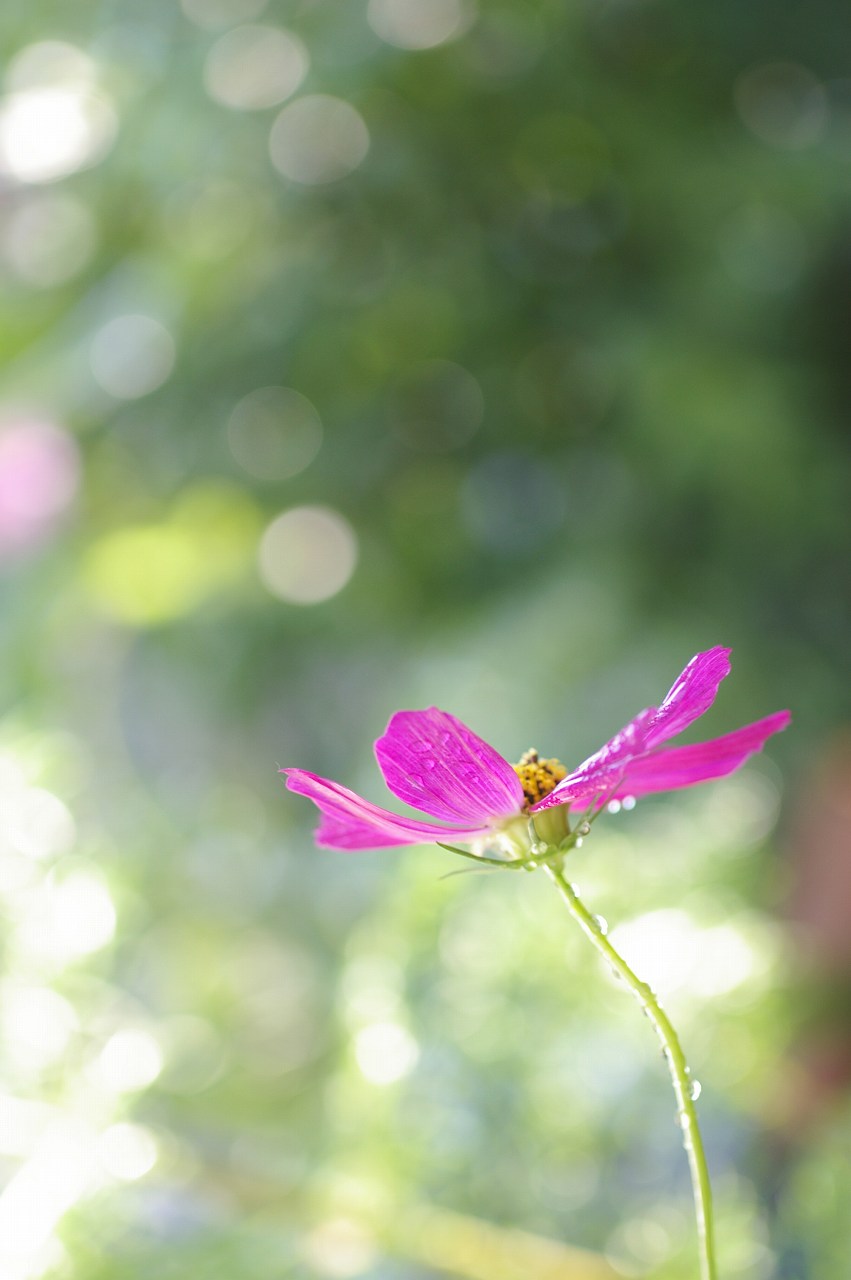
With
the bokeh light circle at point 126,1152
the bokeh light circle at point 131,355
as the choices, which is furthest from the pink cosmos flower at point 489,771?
the bokeh light circle at point 131,355

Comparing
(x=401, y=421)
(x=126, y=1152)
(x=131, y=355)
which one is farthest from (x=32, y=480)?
(x=126, y=1152)

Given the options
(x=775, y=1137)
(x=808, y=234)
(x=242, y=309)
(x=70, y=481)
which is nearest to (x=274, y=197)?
(x=242, y=309)

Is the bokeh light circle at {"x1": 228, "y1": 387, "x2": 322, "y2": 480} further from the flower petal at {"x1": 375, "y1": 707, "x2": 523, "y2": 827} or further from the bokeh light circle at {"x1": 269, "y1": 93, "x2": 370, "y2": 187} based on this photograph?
the flower petal at {"x1": 375, "y1": 707, "x2": 523, "y2": 827}

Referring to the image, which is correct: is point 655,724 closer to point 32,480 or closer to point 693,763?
point 693,763

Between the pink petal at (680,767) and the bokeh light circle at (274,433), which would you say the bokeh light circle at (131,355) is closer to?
the bokeh light circle at (274,433)

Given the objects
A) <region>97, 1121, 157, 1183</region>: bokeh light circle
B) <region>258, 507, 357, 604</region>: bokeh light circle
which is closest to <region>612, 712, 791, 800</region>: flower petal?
<region>97, 1121, 157, 1183</region>: bokeh light circle

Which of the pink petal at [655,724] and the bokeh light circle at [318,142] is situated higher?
the bokeh light circle at [318,142]

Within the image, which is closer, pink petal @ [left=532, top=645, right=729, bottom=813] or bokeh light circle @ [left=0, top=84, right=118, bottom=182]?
pink petal @ [left=532, top=645, right=729, bottom=813]
